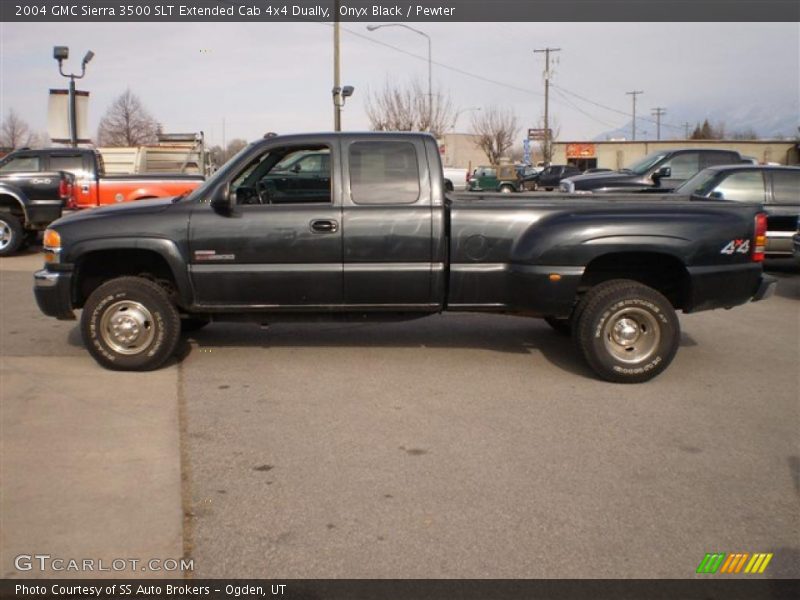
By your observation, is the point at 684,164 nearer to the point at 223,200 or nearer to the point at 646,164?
the point at 646,164

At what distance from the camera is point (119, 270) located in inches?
265

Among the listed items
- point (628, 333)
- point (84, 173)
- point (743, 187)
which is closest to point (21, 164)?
point (84, 173)

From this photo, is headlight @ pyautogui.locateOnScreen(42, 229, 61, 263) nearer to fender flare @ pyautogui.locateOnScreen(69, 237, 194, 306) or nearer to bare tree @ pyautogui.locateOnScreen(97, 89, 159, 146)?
fender flare @ pyautogui.locateOnScreen(69, 237, 194, 306)

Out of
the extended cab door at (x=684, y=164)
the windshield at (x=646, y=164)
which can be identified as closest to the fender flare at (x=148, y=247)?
the windshield at (x=646, y=164)

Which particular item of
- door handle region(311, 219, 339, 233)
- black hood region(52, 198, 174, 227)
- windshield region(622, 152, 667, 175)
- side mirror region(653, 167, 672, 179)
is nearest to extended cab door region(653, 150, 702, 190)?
windshield region(622, 152, 667, 175)

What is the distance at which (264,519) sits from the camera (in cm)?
389

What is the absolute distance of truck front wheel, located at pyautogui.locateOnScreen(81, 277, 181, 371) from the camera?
635 cm

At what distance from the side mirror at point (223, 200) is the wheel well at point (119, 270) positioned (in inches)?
26.7

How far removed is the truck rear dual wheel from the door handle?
32.2 ft

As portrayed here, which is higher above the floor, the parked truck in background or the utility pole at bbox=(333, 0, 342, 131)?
the utility pole at bbox=(333, 0, 342, 131)

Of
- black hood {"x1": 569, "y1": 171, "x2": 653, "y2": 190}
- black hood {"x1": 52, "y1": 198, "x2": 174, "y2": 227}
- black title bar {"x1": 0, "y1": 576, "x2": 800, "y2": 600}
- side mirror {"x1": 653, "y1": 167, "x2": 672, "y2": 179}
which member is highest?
side mirror {"x1": 653, "y1": 167, "x2": 672, "y2": 179}

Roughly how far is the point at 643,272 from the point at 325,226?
2746 millimetres

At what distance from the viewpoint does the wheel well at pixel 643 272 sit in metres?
6.43

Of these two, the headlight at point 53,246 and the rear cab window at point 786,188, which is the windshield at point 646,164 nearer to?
the rear cab window at point 786,188
